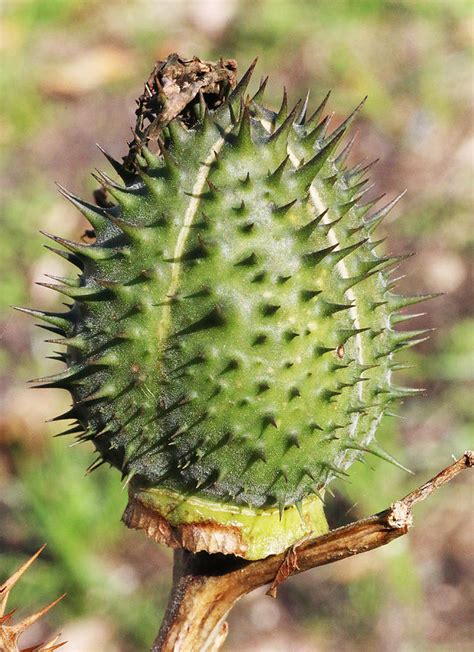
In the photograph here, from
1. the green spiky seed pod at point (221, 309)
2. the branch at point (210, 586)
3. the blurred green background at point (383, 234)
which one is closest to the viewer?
the green spiky seed pod at point (221, 309)

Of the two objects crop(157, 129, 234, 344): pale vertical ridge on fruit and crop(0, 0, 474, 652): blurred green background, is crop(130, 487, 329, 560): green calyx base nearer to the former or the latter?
crop(157, 129, 234, 344): pale vertical ridge on fruit

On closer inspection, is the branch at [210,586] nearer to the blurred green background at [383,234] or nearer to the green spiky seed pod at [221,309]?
the green spiky seed pod at [221,309]

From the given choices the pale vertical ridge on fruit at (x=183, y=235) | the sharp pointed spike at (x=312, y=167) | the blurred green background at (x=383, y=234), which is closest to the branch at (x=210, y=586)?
the pale vertical ridge on fruit at (x=183, y=235)

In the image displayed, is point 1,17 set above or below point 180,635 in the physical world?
above

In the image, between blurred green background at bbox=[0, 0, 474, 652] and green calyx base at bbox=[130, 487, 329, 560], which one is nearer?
green calyx base at bbox=[130, 487, 329, 560]

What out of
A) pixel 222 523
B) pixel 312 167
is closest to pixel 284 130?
pixel 312 167

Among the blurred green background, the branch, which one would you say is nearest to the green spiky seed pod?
the branch

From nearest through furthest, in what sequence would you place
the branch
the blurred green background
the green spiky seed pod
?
the green spiky seed pod < the branch < the blurred green background

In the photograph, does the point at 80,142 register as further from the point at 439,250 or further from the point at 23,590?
the point at 23,590

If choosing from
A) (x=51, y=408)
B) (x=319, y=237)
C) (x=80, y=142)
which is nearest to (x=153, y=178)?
(x=319, y=237)
